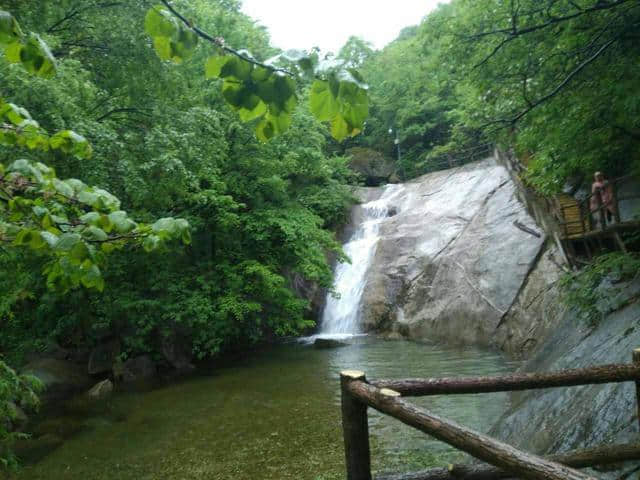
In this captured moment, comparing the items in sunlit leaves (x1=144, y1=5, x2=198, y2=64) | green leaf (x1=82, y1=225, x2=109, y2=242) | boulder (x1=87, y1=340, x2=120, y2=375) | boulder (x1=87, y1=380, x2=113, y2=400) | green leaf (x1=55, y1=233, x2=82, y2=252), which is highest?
sunlit leaves (x1=144, y1=5, x2=198, y2=64)

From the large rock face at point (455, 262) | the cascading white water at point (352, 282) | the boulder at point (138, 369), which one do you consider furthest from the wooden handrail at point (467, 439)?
the cascading white water at point (352, 282)

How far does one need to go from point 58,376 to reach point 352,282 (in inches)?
386

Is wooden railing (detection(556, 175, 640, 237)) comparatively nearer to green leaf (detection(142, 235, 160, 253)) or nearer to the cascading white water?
the cascading white water

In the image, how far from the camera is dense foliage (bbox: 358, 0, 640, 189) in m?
4.97

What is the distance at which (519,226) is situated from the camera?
44.9 ft

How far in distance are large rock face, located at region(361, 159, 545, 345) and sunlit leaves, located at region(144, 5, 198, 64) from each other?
12086 mm

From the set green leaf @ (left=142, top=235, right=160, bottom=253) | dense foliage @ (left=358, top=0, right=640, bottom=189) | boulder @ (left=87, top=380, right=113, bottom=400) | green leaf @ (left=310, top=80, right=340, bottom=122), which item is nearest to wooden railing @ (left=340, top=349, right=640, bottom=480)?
green leaf @ (left=142, top=235, right=160, bottom=253)

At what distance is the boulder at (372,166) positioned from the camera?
27828 millimetres

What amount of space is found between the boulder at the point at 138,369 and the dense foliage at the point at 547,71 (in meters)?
9.37

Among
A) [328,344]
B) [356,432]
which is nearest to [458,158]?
[328,344]

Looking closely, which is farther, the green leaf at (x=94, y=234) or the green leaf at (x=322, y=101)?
the green leaf at (x=94, y=234)

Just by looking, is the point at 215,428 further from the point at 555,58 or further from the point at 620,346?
the point at 555,58

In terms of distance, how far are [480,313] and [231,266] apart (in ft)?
22.7

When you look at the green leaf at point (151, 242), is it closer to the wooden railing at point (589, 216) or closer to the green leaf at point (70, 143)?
the green leaf at point (70, 143)
